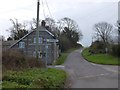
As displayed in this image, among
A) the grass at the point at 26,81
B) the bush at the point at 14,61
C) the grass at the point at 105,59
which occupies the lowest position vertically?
the grass at the point at 105,59

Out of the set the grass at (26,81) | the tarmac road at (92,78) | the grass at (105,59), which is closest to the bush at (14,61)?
the grass at (26,81)

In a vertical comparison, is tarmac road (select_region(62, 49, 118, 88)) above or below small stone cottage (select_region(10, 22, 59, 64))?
below

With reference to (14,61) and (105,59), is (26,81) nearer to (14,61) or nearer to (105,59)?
(14,61)

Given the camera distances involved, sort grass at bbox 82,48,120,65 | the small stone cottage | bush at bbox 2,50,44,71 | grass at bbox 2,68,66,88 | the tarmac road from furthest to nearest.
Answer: the small stone cottage → grass at bbox 82,48,120,65 → bush at bbox 2,50,44,71 → the tarmac road → grass at bbox 2,68,66,88

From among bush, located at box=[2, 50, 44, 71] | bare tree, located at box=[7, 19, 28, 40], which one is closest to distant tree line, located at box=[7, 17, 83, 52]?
bare tree, located at box=[7, 19, 28, 40]

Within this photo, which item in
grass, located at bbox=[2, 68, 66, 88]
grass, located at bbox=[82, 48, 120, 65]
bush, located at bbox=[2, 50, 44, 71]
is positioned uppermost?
bush, located at bbox=[2, 50, 44, 71]

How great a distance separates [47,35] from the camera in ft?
213

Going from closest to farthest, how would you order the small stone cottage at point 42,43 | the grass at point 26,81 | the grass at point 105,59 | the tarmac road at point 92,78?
the grass at point 26,81
the tarmac road at point 92,78
the grass at point 105,59
the small stone cottage at point 42,43

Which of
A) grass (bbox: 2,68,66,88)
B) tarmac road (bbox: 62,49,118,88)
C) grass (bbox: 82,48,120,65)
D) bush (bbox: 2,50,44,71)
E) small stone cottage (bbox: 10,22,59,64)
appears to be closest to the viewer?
grass (bbox: 2,68,66,88)

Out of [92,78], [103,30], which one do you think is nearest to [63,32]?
[103,30]

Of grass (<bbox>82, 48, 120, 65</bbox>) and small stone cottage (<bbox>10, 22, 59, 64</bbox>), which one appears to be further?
small stone cottage (<bbox>10, 22, 59, 64</bbox>)

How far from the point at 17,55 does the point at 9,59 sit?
202 centimetres

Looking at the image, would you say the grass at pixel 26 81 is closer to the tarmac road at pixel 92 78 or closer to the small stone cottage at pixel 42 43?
the tarmac road at pixel 92 78

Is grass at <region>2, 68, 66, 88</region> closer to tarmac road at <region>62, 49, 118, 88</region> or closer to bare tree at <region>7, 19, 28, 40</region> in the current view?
tarmac road at <region>62, 49, 118, 88</region>
